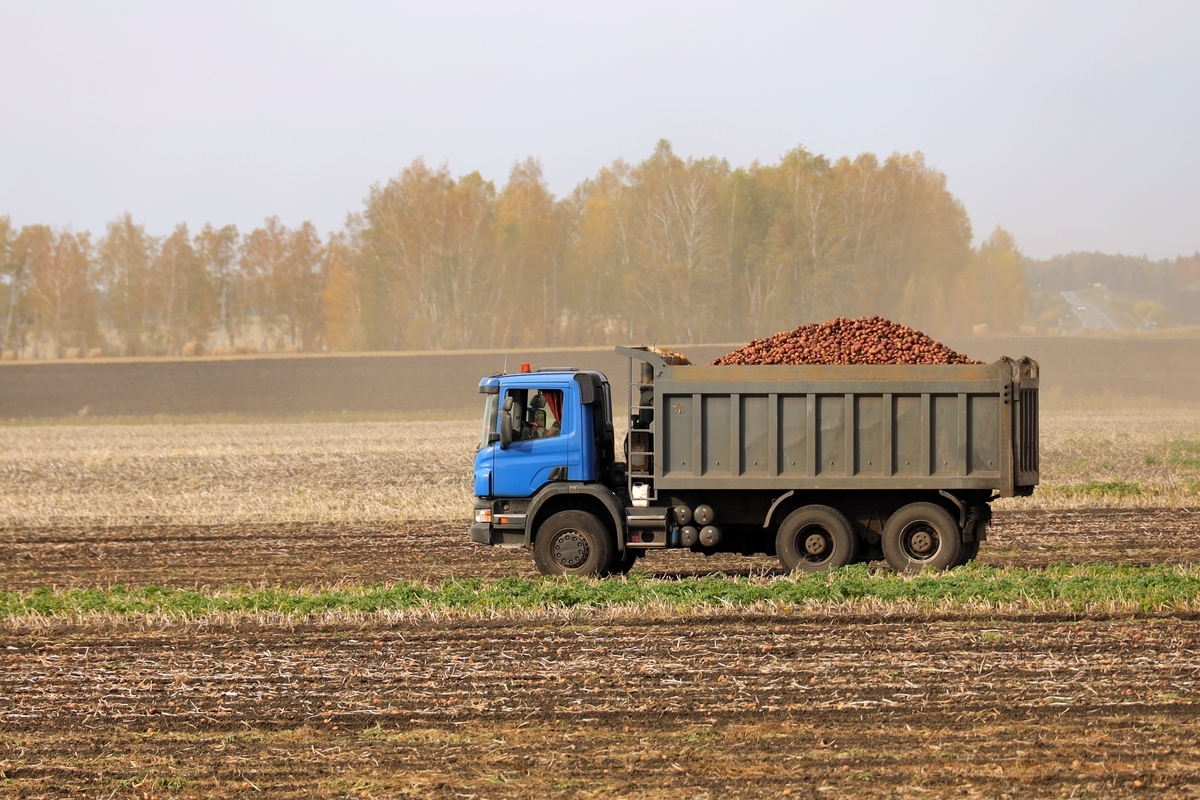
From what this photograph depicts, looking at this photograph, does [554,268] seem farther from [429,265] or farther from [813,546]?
[813,546]

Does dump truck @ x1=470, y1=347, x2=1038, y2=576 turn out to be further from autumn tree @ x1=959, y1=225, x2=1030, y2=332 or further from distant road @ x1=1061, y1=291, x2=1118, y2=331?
distant road @ x1=1061, y1=291, x2=1118, y2=331

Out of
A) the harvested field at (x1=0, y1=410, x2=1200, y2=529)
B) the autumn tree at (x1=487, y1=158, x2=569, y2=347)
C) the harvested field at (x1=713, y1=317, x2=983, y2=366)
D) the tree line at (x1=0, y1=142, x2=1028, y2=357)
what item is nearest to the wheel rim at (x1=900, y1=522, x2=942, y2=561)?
the harvested field at (x1=713, y1=317, x2=983, y2=366)

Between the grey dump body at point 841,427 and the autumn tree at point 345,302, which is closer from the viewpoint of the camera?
the grey dump body at point 841,427

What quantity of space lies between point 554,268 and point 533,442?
67355 mm

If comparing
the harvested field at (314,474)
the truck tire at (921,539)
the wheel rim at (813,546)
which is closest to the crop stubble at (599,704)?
the wheel rim at (813,546)

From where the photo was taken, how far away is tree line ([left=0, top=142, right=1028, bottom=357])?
245 feet

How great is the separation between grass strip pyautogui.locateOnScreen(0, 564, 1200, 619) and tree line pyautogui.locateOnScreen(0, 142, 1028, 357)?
61280 mm

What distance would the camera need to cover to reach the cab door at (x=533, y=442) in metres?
13.7

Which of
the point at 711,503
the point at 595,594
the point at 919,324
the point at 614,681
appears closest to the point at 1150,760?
the point at 614,681

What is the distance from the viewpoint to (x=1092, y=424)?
1601 inches

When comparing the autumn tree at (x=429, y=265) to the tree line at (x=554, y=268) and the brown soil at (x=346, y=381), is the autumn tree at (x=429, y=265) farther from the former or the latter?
the brown soil at (x=346, y=381)

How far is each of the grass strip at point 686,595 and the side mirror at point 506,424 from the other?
1.57 m

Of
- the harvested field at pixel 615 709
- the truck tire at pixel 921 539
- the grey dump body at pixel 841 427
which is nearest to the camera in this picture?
the harvested field at pixel 615 709

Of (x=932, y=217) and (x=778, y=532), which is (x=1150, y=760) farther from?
(x=932, y=217)
